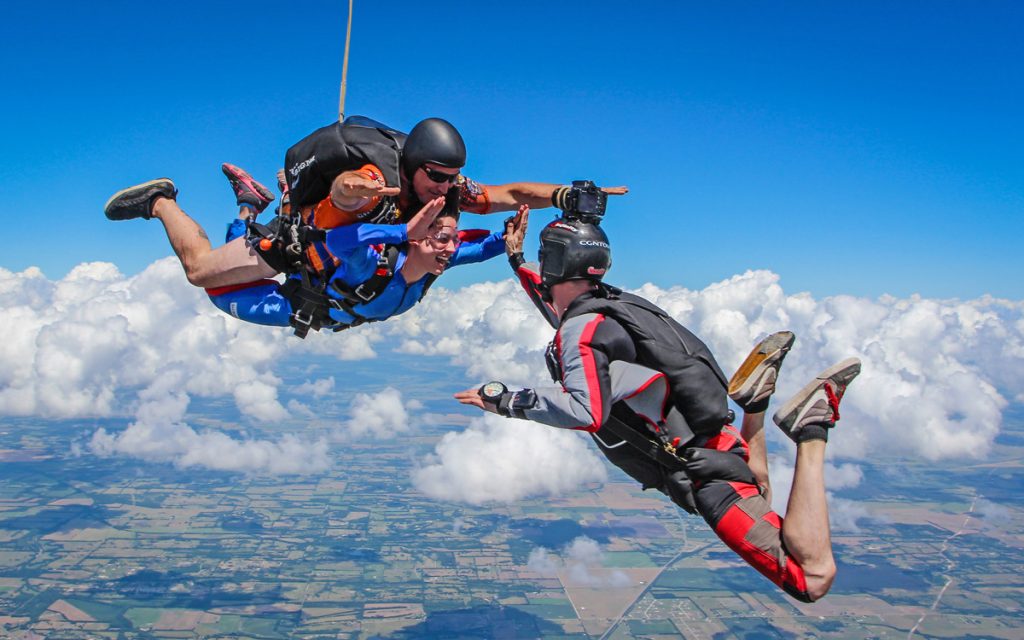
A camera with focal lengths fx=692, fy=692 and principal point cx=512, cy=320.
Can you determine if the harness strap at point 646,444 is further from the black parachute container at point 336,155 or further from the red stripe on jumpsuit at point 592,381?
the black parachute container at point 336,155

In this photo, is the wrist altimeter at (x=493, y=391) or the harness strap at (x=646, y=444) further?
the harness strap at (x=646, y=444)

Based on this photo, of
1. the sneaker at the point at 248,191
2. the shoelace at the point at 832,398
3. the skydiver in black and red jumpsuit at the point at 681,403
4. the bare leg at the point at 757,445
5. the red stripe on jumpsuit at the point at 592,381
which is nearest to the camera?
the red stripe on jumpsuit at the point at 592,381

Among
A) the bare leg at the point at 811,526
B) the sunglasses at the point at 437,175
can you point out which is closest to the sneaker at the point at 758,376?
the bare leg at the point at 811,526

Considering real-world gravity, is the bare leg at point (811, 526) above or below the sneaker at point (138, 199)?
below

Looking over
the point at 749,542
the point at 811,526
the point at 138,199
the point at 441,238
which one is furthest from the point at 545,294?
the point at 138,199

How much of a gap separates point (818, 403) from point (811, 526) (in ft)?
2.21

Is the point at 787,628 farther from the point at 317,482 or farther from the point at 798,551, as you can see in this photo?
the point at 317,482

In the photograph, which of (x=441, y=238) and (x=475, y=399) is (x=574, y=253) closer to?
(x=441, y=238)

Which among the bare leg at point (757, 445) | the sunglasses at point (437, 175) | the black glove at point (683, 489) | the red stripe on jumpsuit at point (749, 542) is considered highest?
the sunglasses at point (437, 175)

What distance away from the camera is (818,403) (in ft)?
12.8

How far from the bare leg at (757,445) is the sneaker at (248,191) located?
3.49 m

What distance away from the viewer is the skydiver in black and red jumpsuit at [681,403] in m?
3.61

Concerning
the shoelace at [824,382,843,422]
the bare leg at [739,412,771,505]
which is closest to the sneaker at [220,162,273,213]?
the bare leg at [739,412,771,505]

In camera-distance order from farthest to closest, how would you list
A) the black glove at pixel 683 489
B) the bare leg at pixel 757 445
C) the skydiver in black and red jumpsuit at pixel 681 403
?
the bare leg at pixel 757 445, the black glove at pixel 683 489, the skydiver in black and red jumpsuit at pixel 681 403
